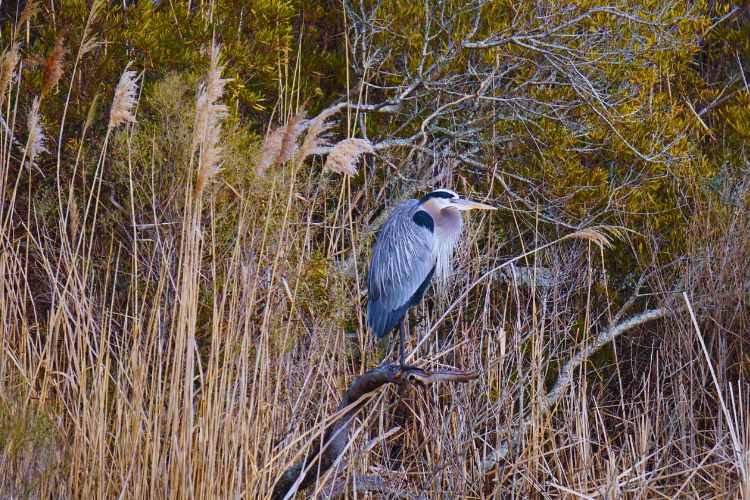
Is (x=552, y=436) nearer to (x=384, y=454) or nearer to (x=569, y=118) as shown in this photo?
(x=384, y=454)

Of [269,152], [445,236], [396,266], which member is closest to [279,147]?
[269,152]

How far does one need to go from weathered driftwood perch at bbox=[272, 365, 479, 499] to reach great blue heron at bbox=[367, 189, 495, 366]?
0.75 metres

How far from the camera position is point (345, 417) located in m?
3.05

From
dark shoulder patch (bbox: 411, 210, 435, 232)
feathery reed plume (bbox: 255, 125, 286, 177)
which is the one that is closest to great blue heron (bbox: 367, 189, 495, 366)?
dark shoulder patch (bbox: 411, 210, 435, 232)

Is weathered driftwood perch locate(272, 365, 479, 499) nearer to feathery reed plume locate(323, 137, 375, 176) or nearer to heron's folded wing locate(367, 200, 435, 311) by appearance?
feathery reed plume locate(323, 137, 375, 176)

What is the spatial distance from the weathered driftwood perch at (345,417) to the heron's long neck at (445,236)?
114 centimetres

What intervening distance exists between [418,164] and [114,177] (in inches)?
60.5

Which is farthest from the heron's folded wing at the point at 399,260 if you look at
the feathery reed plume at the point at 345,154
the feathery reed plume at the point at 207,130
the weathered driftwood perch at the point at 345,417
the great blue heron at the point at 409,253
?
the feathery reed plume at the point at 207,130

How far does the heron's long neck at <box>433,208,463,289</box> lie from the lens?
13.8 ft

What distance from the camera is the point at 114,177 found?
13.1 feet

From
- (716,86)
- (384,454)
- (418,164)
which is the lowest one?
(384,454)

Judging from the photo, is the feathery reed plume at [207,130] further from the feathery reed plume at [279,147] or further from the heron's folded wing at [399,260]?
the heron's folded wing at [399,260]

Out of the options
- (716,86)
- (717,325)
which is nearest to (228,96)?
(717,325)

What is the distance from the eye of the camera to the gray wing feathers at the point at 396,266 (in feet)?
12.9
